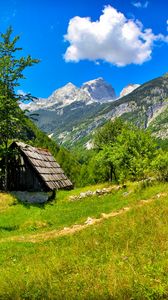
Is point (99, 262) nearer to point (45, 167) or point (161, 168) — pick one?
point (161, 168)

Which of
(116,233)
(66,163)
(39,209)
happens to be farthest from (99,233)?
(66,163)

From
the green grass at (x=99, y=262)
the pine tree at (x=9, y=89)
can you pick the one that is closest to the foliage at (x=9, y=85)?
the pine tree at (x=9, y=89)

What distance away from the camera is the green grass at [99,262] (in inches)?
378

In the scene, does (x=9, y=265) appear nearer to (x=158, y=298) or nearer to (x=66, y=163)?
(x=158, y=298)

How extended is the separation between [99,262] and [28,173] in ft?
110

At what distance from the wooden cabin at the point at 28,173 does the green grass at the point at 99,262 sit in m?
23.7

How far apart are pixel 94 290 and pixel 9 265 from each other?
7513mm

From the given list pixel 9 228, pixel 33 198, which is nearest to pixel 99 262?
pixel 9 228

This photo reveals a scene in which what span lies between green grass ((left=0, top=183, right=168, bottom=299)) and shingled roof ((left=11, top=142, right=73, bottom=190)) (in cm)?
2423

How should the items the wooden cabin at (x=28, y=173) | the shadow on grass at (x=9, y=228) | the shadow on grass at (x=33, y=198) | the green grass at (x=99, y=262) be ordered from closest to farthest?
the green grass at (x=99, y=262), the shadow on grass at (x=9, y=228), the shadow on grass at (x=33, y=198), the wooden cabin at (x=28, y=173)

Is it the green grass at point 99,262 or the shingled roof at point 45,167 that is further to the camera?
the shingled roof at point 45,167

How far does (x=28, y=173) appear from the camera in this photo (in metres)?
46.0

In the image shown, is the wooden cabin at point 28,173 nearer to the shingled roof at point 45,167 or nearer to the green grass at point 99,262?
the shingled roof at point 45,167

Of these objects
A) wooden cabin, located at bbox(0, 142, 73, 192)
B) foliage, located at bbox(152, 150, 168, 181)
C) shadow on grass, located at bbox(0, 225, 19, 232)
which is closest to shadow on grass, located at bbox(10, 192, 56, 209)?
wooden cabin, located at bbox(0, 142, 73, 192)
